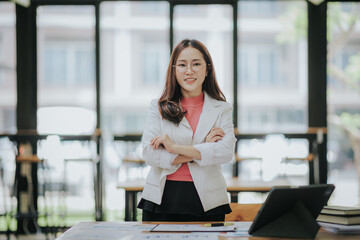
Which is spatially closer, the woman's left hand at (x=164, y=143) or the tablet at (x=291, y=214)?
the tablet at (x=291, y=214)

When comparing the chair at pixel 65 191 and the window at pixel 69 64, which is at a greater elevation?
the window at pixel 69 64

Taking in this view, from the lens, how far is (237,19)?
5316 mm

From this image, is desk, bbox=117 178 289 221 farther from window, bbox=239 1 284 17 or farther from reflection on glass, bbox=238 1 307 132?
window, bbox=239 1 284 17

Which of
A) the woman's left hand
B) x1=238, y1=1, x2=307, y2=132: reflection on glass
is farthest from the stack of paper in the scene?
x1=238, y1=1, x2=307, y2=132: reflection on glass

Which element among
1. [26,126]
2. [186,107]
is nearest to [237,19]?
[26,126]

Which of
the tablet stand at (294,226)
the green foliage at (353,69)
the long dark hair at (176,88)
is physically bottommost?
the tablet stand at (294,226)

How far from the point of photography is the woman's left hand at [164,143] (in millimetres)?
1852

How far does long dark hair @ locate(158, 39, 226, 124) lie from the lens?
1903mm

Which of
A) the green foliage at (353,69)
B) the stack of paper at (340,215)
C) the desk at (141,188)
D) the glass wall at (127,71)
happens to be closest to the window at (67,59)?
the glass wall at (127,71)

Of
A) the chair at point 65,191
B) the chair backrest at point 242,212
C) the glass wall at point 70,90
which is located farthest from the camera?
the glass wall at point 70,90

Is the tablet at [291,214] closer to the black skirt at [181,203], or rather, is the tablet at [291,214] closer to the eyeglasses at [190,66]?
the black skirt at [181,203]

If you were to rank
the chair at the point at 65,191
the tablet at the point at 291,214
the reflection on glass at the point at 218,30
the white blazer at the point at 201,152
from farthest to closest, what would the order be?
1. the reflection on glass at the point at 218,30
2. the chair at the point at 65,191
3. the white blazer at the point at 201,152
4. the tablet at the point at 291,214

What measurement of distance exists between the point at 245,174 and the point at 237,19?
1.74 meters

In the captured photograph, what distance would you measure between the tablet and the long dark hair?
565mm
